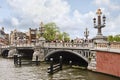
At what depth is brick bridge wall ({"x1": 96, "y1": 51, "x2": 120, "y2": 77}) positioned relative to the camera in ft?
101

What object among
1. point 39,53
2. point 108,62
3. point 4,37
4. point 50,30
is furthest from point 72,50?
point 4,37

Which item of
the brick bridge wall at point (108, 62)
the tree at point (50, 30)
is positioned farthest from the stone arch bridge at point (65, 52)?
the tree at point (50, 30)

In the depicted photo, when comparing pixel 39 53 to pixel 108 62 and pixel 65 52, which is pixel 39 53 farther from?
pixel 108 62

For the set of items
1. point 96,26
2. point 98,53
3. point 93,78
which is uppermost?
point 96,26

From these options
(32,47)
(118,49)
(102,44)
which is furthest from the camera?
(32,47)

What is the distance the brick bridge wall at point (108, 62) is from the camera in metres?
30.8

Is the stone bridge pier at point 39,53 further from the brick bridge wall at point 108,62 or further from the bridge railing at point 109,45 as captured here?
the brick bridge wall at point 108,62

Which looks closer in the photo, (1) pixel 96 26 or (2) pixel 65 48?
(1) pixel 96 26

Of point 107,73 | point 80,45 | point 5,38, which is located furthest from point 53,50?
point 5,38

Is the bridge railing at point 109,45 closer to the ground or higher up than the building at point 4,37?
closer to the ground

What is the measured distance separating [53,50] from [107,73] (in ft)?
56.2

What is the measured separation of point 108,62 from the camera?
32781 mm

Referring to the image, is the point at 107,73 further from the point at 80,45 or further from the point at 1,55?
the point at 1,55

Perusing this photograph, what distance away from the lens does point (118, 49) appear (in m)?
30.8
